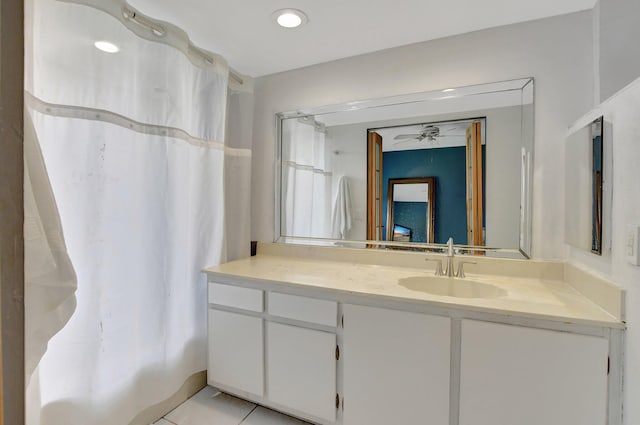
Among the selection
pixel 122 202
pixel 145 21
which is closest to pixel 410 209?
pixel 122 202

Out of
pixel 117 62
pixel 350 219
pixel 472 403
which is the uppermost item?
pixel 117 62

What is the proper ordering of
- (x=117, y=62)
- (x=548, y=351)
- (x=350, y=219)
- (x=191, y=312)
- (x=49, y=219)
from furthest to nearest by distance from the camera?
(x=350, y=219)
(x=191, y=312)
(x=117, y=62)
(x=548, y=351)
(x=49, y=219)

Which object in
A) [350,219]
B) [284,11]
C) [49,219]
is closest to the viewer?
[49,219]

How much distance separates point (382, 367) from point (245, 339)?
0.76 metres

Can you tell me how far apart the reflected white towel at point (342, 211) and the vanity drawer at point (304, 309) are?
0.67 metres

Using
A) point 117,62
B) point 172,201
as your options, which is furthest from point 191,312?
point 117,62

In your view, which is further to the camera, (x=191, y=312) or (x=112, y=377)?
(x=191, y=312)

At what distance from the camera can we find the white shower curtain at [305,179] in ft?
6.86

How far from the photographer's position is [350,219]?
78.7 inches

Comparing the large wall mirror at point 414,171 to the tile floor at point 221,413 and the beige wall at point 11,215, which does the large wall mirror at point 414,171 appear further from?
the beige wall at point 11,215

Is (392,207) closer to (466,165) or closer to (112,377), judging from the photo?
(466,165)

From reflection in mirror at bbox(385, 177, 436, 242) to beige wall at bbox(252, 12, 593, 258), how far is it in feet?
1.76

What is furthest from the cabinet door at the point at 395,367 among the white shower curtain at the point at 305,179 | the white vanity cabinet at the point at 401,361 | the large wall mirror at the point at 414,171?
the white shower curtain at the point at 305,179

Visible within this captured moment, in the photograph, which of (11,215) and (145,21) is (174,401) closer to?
(11,215)
